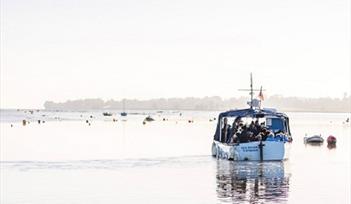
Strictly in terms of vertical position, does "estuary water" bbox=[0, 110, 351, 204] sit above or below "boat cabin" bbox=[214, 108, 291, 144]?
below

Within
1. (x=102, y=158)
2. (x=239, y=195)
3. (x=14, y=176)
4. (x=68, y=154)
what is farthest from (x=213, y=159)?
(x=239, y=195)

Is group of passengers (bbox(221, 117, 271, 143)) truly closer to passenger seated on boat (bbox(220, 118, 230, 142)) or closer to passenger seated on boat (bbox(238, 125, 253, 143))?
passenger seated on boat (bbox(238, 125, 253, 143))

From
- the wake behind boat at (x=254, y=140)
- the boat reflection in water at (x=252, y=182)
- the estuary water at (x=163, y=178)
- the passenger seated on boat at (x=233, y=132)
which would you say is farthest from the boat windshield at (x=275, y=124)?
the boat reflection in water at (x=252, y=182)

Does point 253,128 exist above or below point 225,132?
above

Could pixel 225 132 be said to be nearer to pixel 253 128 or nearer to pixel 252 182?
pixel 253 128

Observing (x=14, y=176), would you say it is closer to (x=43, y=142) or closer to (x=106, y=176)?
(x=106, y=176)

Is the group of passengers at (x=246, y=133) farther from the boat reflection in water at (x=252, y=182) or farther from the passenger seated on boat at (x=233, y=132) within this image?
the boat reflection in water at (x=252, y=182)

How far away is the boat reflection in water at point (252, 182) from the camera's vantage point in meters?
42.6

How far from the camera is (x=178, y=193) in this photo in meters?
45.1

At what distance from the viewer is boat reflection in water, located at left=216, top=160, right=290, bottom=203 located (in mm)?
42634

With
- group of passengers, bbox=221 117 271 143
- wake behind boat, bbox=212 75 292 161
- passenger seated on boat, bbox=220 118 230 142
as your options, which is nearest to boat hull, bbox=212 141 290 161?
wake behind boat, bbox=212 75 292 161

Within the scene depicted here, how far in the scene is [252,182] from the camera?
51312 millimetres

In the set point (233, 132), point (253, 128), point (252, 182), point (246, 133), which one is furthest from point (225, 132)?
point (252, 182)

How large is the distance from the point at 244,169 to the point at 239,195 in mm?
17520
